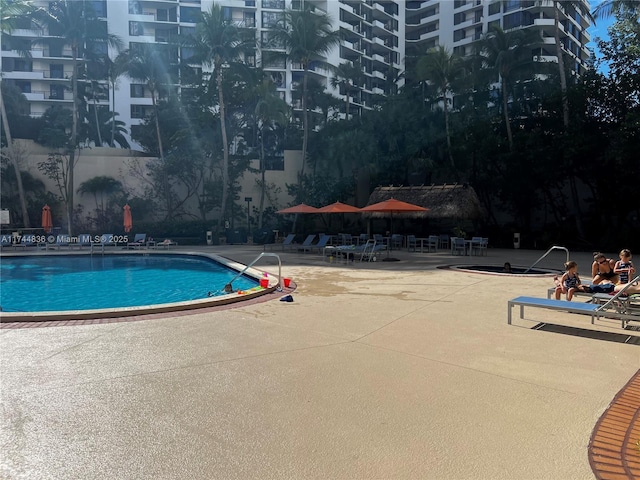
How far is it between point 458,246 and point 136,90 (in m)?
45.2

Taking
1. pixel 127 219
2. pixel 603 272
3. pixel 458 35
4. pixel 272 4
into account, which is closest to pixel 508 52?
pixel 603 272

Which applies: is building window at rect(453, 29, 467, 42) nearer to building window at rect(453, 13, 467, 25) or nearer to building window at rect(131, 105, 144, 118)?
building window at rect(453, 13, 467, 25)

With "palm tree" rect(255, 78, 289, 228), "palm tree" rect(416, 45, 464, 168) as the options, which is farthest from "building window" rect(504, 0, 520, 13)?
"palm tree" rect(255, 78, 289, 228)

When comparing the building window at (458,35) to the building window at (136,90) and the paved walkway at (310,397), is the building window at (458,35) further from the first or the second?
the paved walkway at (310,397)

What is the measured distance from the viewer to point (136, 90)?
168ft

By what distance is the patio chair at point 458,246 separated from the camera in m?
18.8

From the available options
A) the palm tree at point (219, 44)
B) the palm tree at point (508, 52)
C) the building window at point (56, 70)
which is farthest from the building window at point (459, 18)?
the building window at point (56, 70)

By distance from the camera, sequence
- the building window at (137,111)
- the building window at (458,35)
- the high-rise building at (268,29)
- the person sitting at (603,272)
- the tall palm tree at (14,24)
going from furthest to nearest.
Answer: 1. the building window at (458,35)
2. the building window at (137,111)
3. the high-rise building at (268,29)
4. the tall palm tree at (14,24)
5. the person sitting at (603,272)

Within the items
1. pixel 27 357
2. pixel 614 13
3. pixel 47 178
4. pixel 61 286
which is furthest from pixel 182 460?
pixel 47 178

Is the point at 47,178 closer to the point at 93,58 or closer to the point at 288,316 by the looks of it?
the point at 93,58

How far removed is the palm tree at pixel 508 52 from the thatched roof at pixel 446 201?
5.33 m

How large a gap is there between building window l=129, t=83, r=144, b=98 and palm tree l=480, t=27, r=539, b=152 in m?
39.0

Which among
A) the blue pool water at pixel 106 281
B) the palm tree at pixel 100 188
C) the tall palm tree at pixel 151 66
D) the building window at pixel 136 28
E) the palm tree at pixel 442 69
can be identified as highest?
the building window at pixel 136 28

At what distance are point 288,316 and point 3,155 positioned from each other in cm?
2877
